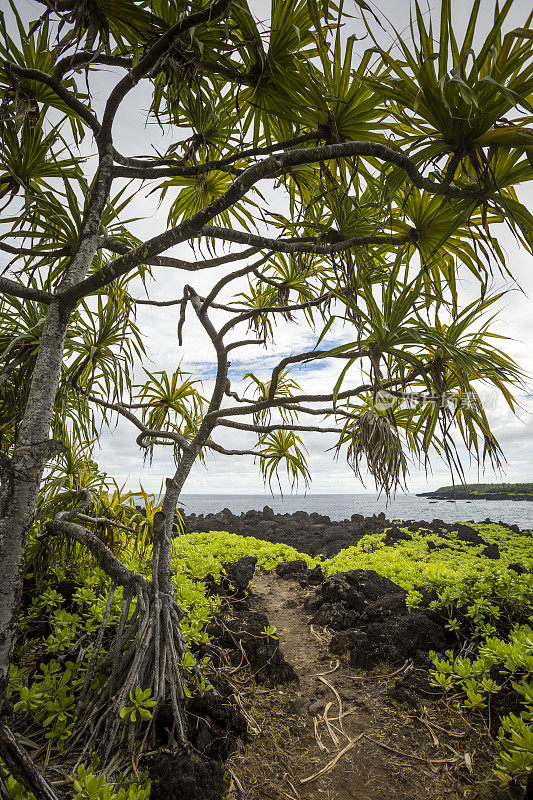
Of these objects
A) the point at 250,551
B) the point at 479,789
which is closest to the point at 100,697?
the point at 479,789

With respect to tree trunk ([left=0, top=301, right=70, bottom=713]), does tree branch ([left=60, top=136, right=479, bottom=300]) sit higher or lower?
higher

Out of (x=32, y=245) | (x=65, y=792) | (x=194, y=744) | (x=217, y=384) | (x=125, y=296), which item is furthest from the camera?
(x=217, y=384)

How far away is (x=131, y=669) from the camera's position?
1911 millimetres

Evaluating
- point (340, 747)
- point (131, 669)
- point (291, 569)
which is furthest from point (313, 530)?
point (131, 669)

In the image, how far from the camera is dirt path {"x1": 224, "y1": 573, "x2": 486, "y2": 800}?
1.99 meters

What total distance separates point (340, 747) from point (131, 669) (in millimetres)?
1429

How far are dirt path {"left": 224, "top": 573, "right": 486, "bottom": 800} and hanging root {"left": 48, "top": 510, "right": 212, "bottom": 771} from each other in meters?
0.57

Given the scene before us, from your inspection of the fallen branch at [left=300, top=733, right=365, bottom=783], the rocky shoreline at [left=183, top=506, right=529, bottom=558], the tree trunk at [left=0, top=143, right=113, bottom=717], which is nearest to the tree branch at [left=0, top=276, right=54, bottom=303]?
the tree trunk at [left=0, top=143, right=113, bottom=717]

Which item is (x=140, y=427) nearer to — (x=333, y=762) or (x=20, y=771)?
(x=20, y=771)

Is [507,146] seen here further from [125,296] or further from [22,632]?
[22,632]

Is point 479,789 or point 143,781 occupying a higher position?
point 143,781

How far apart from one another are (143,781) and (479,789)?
5.02 feet

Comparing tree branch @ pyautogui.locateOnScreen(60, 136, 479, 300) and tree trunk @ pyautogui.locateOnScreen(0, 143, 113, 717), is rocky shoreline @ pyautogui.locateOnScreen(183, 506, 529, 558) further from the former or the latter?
tree branch @ pyautogui.locateOnScreen(60, 136, 479, 300)

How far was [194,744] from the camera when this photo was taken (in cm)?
192
